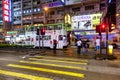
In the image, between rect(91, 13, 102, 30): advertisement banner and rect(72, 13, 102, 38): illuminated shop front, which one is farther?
rect(72, 13, 102, 38): illuminated shop front

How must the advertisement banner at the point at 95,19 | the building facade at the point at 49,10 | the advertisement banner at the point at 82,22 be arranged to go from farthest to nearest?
the building facade at the point at 49,10, the advertisement banner at the point at 82,22, the advertisement banner at the point at 95,19

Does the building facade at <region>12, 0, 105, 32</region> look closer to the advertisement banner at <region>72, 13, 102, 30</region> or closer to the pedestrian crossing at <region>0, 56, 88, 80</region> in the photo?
the advertisement banner at <region>72, 13, 102, 30</region>

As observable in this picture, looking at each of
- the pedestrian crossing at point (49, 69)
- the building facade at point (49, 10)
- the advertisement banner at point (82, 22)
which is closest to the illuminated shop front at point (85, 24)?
the advertisement banner at point (82, 22)

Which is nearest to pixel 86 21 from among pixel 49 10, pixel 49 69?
pixel 49 10

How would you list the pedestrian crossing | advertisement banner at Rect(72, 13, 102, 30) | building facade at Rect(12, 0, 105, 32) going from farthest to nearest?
1. building facade at Rect(12, 0, 105, 32)
2. advertisement banner at Rect(72, 13, 102, 30)
3. the pedestrian crossing

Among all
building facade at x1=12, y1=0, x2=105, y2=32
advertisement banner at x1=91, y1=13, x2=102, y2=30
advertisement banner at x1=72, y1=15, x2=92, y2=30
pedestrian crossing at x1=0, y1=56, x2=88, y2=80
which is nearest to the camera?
pedestrian crossing at x1=0, y1=56, x2=88, y2=80

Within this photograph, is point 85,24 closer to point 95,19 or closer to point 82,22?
point 82,22

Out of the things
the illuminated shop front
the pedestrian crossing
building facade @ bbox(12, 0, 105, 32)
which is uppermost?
building facade @ bbox(12, 0, 105, 32)

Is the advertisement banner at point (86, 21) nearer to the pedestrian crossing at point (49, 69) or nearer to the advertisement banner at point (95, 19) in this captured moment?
the advertisement banner at point (95, 19)

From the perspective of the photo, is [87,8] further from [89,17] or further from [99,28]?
[99,28]

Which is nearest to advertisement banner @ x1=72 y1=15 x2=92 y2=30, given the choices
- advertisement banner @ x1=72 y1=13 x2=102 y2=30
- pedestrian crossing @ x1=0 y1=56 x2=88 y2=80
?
advertisement banner @ x1=72 y1=13 x2=102 y2=30

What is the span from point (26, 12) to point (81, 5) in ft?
93.6

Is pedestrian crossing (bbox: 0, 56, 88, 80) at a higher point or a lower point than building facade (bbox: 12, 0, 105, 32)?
lower

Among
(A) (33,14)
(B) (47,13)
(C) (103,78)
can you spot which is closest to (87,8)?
(B) (47,13)
